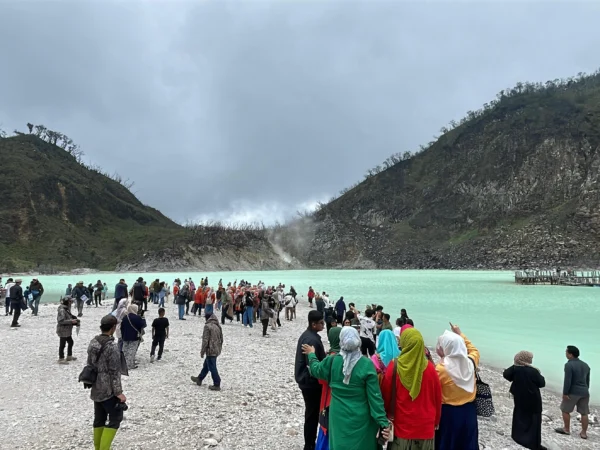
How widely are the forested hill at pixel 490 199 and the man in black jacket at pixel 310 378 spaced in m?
88.6

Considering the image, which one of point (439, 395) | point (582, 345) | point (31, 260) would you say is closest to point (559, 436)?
point (439, 395)

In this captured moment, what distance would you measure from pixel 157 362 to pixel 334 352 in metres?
8.04

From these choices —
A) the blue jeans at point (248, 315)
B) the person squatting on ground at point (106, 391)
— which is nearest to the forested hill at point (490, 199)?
the blue jeans at point (248, 315)

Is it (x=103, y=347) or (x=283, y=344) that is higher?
(x=103, y=347)

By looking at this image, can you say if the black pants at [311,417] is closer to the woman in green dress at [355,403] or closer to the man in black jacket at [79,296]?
the woman in green dress at [355,403]

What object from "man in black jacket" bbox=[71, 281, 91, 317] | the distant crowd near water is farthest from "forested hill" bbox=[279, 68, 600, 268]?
the distant crowd near water

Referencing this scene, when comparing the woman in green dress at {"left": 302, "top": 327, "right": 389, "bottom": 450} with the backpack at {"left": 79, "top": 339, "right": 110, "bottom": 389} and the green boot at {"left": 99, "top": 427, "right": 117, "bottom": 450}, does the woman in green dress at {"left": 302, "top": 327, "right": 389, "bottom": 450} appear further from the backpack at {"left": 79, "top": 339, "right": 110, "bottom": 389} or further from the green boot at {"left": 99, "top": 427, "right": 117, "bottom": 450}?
the backpack at {"left": 79, "top": 339, "right": 110, "bottom": 389}

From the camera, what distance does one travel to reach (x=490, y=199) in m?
118

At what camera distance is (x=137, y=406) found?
24.6 feet

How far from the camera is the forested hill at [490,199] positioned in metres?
90.6

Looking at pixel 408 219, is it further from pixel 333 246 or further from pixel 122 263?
pixel 122 263

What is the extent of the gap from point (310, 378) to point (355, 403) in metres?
1.23

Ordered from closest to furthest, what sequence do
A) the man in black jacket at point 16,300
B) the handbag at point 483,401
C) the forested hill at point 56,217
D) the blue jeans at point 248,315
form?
1. the handbag at point 483,401
2. the man in black jacket at point 16,300
3. the blue jeans at point 248,315
4. the forested hill at point 56,217

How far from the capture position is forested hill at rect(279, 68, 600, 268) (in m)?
90.6
